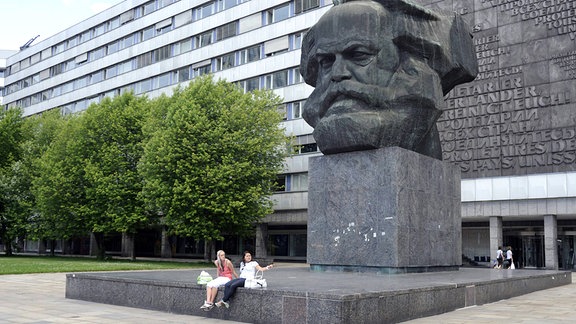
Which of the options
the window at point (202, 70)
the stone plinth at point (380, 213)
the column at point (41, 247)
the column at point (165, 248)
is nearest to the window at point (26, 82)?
the column at point (41, 247)

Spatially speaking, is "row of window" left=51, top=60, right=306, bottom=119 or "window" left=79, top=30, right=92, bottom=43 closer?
"row of window" left=51, top=60, right=306, bottom=119

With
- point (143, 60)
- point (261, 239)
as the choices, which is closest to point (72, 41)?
point (143, 60)

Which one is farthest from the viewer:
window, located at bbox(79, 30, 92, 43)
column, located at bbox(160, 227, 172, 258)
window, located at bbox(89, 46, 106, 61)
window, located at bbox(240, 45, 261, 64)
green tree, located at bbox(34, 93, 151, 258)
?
window, located at bbox(79, 30, 92, 43)

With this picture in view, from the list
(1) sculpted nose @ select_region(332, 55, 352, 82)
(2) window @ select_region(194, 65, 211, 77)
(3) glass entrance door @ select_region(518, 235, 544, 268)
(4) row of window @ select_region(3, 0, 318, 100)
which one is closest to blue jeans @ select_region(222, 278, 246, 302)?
(1) sculpted nose @ select_region(332, 55, 352, 82)

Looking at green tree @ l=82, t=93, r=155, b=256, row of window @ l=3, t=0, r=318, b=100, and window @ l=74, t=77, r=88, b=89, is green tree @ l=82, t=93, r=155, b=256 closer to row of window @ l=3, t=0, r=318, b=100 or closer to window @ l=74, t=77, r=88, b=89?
row of window @ l=3, t=0, r=318, b=100

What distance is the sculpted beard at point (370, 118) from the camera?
16.4 metres

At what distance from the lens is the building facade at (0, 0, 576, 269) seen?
35.2 m

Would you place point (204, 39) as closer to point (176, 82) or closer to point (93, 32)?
point (176, 82)

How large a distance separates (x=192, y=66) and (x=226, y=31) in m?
4.91

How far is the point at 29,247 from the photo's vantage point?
232 feet

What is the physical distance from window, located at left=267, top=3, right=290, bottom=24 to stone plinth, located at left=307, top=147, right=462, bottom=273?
1303 inches

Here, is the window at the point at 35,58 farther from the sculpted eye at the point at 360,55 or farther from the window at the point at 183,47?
the sculpted eye at the point at 360,55

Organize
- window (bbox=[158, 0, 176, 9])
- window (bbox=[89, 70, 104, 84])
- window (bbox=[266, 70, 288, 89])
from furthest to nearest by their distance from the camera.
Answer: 1. window (bbox=[89, 70, 104, 84])
2. window (bbox=[158, 0, 176, 9])
3. window (bbox=[266, 70, 288, 89])

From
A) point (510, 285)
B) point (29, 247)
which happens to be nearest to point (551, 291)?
point (510, 285)
